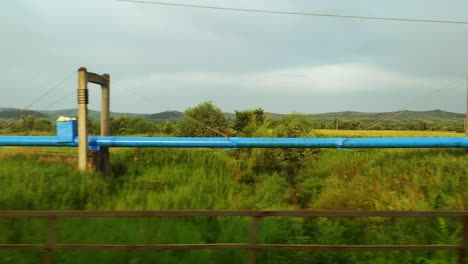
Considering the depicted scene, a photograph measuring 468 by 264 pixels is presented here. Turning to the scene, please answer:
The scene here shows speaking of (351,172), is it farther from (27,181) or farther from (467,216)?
(27,181)

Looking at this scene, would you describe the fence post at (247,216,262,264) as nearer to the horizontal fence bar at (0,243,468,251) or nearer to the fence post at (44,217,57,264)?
the horizontal fence bar at (0,243,468,251)

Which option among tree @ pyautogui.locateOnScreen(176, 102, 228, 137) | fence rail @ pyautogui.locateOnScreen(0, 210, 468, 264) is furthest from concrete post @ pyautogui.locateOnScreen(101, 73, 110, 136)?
tree @ pyautogui.locateOnScreen(176, 102, 228, 137)

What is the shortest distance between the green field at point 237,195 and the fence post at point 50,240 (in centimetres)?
23

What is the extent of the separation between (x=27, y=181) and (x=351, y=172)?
663cm

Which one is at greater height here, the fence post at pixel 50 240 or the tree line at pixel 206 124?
→ the tree line at pixel 206 124

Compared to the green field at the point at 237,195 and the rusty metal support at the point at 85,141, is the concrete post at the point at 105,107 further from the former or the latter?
the green field at the point at 237,195

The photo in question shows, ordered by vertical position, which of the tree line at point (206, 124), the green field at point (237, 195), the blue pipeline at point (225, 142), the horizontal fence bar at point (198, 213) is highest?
the tree line at point (206, 124)

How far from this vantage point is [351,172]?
846 cm

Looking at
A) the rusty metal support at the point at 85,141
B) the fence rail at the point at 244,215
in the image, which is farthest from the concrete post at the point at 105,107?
the fence rail at the point at 244,215

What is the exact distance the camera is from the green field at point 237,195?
4.08 m

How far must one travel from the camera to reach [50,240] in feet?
11.4

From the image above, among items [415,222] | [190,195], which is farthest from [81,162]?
[415,222]

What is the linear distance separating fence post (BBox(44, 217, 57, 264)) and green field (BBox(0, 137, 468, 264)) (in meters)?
0.23

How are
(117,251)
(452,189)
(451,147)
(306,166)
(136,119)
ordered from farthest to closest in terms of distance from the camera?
(136,119) < (306,166) < (451,147) < (452,189) < (117,251)
